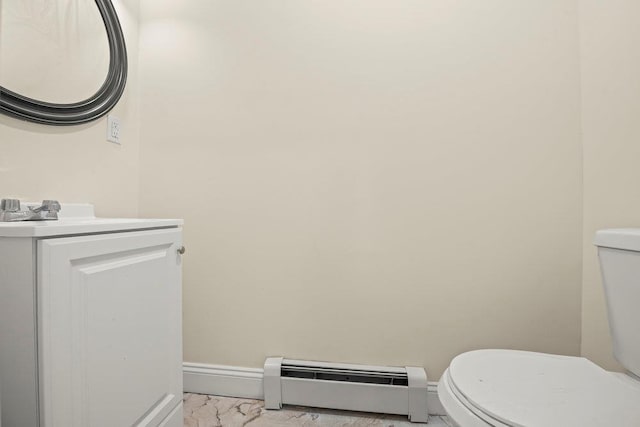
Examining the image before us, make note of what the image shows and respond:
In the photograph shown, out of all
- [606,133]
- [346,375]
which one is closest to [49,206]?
[346,375]

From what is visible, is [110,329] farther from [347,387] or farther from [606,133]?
[606,133]

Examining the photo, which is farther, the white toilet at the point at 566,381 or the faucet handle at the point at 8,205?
the faucet handle at the point at 8,205

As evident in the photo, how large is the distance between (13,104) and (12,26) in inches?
8.8

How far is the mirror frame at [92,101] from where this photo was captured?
85cm

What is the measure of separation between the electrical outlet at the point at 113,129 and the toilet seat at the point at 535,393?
145 centimetres

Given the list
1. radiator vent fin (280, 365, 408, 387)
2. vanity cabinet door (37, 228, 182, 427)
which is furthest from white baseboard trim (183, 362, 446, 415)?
vanity cabinet door (37, 228, 182, 427)

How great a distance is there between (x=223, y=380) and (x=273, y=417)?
278 millimetres

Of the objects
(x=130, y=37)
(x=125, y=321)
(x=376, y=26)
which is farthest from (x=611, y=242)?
(x=130, y=37)

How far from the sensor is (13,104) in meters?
0.83

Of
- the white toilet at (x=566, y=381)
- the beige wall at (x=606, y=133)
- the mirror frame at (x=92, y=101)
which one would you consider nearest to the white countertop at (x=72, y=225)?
the mirror frame at (x=92, y=101)

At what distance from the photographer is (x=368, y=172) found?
1.19 metres

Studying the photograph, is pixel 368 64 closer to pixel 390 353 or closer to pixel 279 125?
pixel 279 125

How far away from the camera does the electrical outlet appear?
46.0 inches

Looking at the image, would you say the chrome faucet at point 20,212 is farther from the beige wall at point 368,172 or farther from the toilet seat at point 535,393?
the toilet seat at point 535,393
